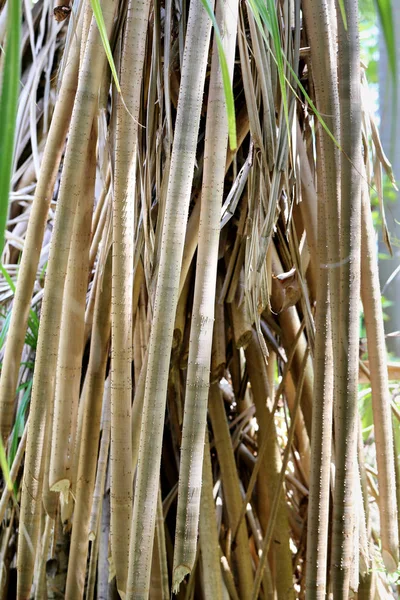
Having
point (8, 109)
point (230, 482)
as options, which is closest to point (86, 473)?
point (230, 482)

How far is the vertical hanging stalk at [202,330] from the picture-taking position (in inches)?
17.7

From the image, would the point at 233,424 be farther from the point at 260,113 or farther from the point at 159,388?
the point at 159,388

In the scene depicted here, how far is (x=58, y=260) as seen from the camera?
546mm

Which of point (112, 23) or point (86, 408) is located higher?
point (112, 23)

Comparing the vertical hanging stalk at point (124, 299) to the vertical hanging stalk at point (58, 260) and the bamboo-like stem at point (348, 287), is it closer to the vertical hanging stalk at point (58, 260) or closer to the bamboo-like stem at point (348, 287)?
the vertical hanging stalk at point (58, 260)

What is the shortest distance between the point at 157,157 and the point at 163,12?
0.54 feet

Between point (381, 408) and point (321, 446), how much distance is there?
0.23 ft

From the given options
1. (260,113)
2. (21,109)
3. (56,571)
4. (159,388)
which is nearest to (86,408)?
(159,388)

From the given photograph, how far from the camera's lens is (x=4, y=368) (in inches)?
21.8

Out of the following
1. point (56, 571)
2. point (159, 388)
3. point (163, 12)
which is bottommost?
point (56, 571)

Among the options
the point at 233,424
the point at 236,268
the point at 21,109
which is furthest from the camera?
the point at 21,109


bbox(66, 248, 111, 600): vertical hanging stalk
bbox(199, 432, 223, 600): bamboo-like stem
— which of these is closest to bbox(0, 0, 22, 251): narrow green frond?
bbox(66, 248, 111, 600): vertical hanging stalk

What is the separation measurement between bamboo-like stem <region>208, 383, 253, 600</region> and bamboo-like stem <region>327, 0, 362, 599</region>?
446 millimetres

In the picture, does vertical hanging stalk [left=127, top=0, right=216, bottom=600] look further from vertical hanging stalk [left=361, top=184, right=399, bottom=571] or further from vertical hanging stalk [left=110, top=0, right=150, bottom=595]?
vertical hanging stalk [left=361, top=184, right=399, bottom=571]
